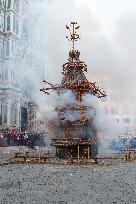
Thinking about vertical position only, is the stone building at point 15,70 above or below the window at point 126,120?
above

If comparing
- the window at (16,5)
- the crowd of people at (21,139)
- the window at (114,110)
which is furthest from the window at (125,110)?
the crowd of people at (21,139)

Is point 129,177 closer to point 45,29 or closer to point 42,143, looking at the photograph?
point 42,143

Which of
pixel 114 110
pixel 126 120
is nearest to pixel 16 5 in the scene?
pixel 114 110

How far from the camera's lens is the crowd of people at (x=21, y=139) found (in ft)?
103

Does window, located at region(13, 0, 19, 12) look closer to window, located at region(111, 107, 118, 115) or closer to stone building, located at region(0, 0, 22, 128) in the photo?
stone building, located at region(0, 0, 22, 128)

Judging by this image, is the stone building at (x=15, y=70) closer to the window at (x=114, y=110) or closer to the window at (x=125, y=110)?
the window at (x=125, y=110)

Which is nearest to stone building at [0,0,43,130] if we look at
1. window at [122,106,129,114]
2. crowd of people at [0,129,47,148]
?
crowd of people at [0,129,47,148]

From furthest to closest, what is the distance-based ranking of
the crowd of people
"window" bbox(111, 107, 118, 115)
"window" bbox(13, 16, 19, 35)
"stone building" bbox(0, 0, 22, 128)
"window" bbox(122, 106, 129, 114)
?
"window" bbox(111, 107, 118, 115) < "window" bbox(122, 106, 129, 114) < "window" bbox(13, 16, 19, 35) < "stone building" bbox(0, 0, 22, 128) < the crowd of people

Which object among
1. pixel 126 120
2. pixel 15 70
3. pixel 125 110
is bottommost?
pixel 126 120

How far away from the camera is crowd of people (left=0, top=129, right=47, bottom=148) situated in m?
31.4

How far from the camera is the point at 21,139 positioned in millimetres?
33312

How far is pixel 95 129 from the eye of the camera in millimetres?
25188

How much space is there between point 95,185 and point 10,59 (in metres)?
32.4

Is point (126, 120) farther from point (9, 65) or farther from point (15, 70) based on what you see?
point (9, 65)
